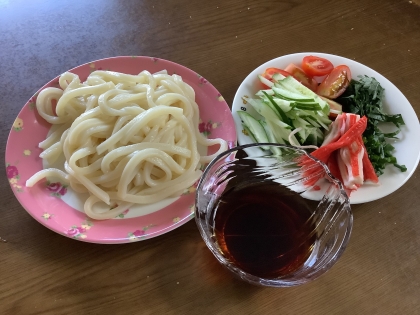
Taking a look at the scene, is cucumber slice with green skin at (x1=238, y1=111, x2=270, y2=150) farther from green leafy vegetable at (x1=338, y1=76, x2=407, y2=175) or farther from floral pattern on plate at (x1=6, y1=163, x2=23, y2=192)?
floral pattern on plate at (x1=6, y1=163, x2=23, y2=192)

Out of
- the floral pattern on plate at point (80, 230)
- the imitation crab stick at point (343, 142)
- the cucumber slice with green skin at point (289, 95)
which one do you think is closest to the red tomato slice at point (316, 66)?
the cucumber slice with green skin at point (289, 95)

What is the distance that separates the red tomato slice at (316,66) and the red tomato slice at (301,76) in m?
0.02

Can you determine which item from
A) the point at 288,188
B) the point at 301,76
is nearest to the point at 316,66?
the point at 301,76

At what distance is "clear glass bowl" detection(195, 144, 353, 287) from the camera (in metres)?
0.99

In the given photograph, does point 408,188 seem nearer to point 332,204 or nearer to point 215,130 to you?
point 332,204

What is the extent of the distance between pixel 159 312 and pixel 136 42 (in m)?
1.06

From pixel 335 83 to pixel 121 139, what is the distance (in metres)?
0.80

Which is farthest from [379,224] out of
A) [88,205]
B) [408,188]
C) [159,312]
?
[88,205]

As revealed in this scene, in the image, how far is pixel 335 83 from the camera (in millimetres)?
1453

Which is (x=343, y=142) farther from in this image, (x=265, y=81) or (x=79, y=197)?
(x=79, y=197)

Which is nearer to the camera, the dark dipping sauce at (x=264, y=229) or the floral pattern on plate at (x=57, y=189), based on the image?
the dark dipping sauce at (x=264, y=229)

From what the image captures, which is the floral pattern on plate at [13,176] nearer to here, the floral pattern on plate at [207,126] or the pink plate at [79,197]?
the pink plate at [79,197]

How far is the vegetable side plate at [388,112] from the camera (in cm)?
123

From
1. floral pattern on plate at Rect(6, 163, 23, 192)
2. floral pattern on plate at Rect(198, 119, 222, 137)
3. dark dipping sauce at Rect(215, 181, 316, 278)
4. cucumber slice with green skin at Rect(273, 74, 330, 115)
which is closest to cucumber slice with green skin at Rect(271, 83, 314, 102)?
cucumber slice with green skin at Rect(273, 74, 330, 115)
